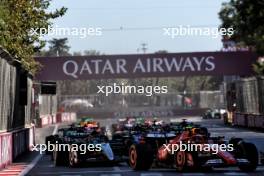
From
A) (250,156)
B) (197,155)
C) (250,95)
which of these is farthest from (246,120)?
(197,155)

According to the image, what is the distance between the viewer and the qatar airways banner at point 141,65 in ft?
199

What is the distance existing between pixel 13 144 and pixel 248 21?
42860mm

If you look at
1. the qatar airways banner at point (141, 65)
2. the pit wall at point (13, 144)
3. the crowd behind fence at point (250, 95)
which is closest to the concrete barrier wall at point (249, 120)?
the crowd behind fence at point (250, 95)

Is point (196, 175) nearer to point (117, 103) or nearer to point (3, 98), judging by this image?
point (3, 98)

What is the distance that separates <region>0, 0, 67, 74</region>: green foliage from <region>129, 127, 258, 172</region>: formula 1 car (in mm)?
11528

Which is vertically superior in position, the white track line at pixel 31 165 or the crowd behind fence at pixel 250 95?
the crowd behind fence at pixel 250 95

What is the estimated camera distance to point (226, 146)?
755 inches

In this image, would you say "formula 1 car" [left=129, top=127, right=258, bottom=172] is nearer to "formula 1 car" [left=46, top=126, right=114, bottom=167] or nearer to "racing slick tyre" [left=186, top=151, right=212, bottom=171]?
"racing slick tyre" [left=186, top=151, right=212, bottom=171]

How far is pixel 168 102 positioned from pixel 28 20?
2340 inches

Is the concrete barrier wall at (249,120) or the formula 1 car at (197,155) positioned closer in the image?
the formula 1 car at (197,155)

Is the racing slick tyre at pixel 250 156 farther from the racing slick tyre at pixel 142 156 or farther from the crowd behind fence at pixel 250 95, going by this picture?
the crowd behind fence at pixel 250 95

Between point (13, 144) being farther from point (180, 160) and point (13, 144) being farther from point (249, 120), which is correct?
A: point (249, 120)

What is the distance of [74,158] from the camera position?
22203 millimetres

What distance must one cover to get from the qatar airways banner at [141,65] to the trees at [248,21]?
3538 millimetres
